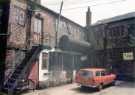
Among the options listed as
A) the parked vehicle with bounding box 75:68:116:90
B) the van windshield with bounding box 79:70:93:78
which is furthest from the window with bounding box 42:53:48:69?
the van windshield with bounding box 79:70:93:78

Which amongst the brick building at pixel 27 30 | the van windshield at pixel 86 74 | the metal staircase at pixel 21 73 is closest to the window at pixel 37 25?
the brick building at pixel 27 30

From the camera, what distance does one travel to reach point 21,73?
14.6 meters

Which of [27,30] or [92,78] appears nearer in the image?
[92,78]

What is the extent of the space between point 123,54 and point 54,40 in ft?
33.2

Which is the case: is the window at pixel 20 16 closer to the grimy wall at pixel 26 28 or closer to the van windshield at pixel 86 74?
the grimy wall at pixel 26 28

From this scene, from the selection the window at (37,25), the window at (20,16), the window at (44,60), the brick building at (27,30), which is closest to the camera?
the brick building at (27,30)

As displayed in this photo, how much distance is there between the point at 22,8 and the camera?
1595cm

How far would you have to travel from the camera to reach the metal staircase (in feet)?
46.1

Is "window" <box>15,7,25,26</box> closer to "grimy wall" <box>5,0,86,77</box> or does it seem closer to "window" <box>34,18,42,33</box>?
"grimy wall" <box>5,0,86,77</box>

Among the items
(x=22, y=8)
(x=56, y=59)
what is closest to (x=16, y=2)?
(x=22, y=8)

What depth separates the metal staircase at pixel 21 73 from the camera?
14.0 m

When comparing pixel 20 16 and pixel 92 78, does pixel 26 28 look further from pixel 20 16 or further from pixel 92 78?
pixel 92 78

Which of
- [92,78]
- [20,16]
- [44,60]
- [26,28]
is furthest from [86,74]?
[20,16]

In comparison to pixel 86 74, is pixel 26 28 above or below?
above
